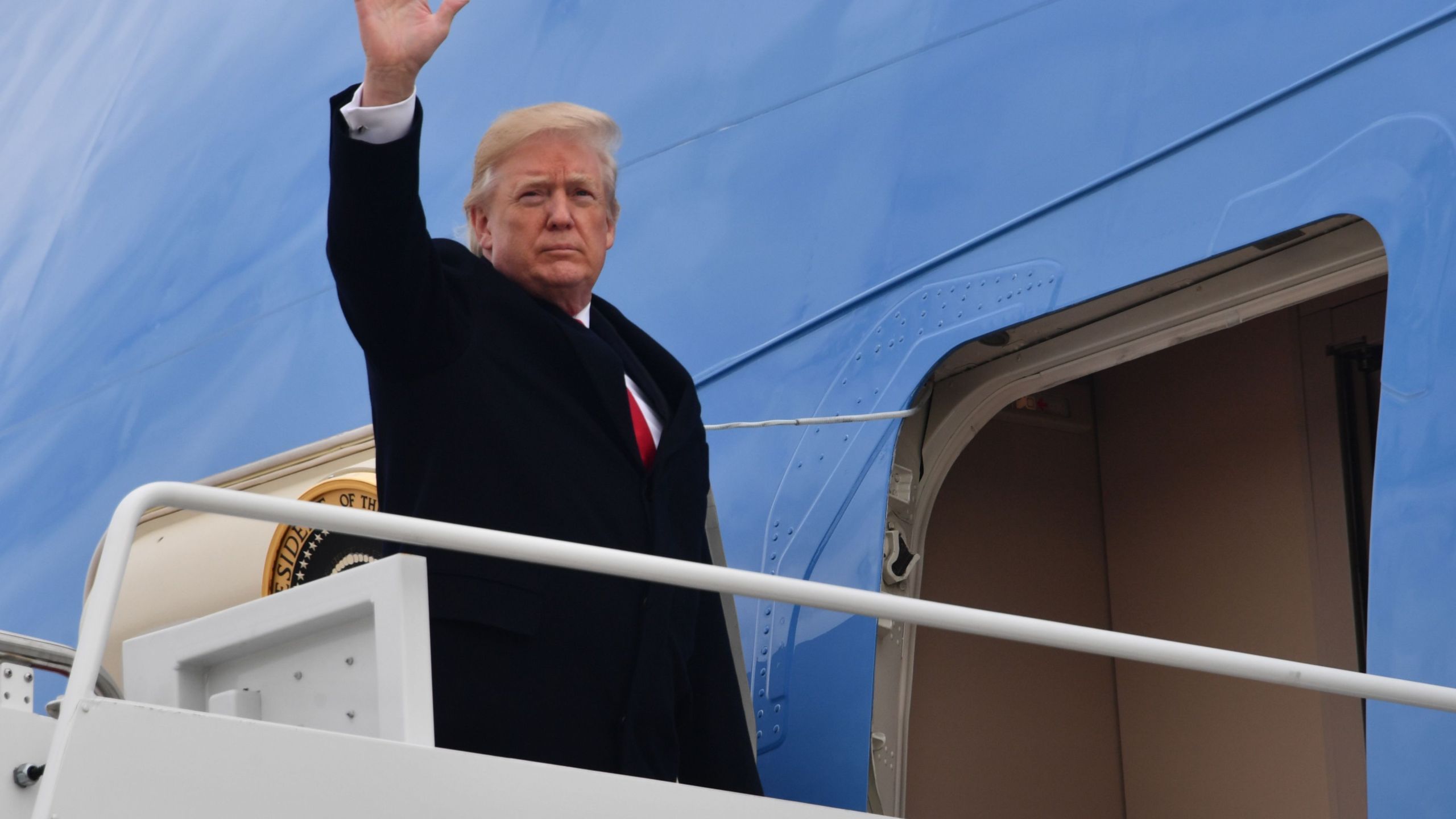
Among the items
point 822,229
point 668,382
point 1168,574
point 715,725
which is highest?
point 822,229

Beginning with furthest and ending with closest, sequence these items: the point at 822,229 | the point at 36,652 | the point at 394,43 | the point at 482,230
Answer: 1. the point at 822,229
2. the point at 482,230
3. the point at 36,652
4. the point at 394,43

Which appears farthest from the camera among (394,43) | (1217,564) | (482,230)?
(1217,564)

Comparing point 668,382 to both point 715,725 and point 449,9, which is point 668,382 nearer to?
point 715,725

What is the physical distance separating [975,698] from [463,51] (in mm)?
2804

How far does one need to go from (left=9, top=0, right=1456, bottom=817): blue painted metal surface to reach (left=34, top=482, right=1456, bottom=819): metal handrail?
0.57 m

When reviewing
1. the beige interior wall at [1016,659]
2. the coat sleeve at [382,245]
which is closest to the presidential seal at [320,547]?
the coat sleeve at [382,245]

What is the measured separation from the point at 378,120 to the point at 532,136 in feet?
2.09

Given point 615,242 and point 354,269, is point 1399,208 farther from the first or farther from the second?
point 615,242

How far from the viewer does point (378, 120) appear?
2465 millimetres

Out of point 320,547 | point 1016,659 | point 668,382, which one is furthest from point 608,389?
point 1016,659

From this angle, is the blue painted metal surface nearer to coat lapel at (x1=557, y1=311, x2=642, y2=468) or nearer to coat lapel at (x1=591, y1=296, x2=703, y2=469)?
coat lapel at (x1=591, y1=296, x2=703, y2=469)

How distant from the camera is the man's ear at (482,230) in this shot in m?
3.09

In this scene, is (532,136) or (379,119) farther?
(532,136)

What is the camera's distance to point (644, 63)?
473 centimetres
